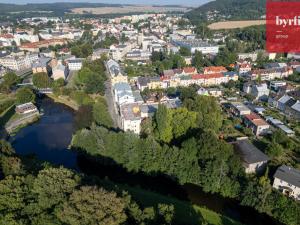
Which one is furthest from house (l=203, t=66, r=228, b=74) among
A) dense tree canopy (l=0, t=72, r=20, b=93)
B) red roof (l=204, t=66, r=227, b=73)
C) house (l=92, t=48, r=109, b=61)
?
dense tree canopy (l=0, t=72, r=20, b=93)

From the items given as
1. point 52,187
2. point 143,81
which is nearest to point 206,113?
point 143,81

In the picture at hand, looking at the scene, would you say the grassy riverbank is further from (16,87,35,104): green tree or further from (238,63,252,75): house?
(238,63,252,75): house

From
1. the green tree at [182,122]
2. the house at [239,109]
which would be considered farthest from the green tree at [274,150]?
the house at [239,109]

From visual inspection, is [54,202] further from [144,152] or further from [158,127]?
[158,127]

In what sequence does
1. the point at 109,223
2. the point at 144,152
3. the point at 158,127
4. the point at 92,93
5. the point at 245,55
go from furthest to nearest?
the point at 245,55
the point at 92,93
the point at 158,127
the point at 144,152
the point at 109,223

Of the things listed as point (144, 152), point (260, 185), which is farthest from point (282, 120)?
point (144, 152)

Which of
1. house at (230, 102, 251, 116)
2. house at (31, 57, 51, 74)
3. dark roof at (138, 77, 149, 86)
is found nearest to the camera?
house at (230, 102, 251, 116)
